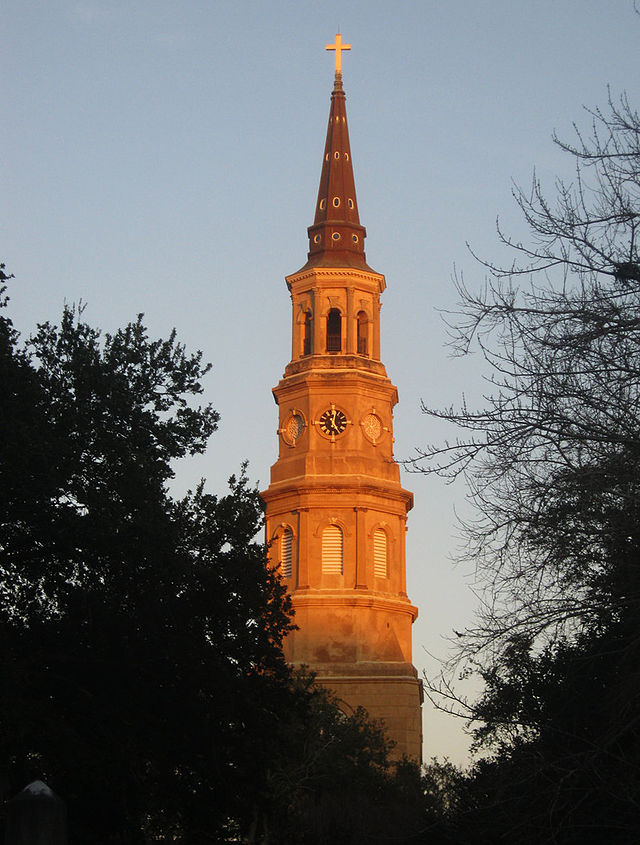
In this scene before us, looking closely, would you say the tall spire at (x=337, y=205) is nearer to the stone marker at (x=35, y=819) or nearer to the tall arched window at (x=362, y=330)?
the tall arched window at (x=362, y=330)

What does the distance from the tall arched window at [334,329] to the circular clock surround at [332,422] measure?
4465 mm

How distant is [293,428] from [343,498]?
18.1ft

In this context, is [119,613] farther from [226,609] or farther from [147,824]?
[147,824]

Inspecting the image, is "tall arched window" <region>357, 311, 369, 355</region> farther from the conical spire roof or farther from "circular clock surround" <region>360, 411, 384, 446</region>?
"circular clock surround" <region>360, 411, 384, 446</region>

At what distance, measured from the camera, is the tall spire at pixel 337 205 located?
76.1 m

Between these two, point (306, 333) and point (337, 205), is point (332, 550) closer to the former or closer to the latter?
point (306, 333)

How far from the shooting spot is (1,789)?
27.9 meters

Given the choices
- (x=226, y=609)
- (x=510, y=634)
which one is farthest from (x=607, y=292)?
(x=226, y=609)

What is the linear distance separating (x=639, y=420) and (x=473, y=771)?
16350 millimetres

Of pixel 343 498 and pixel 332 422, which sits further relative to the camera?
pixel 332 422

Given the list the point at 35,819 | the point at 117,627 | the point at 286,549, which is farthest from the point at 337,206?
the point at 35,819

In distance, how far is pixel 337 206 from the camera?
77688mm

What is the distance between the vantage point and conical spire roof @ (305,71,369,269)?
76.0 metres

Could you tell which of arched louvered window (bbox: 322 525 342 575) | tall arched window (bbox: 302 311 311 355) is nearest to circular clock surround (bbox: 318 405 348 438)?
tall arched window (bbox: 302 311 311 355)
